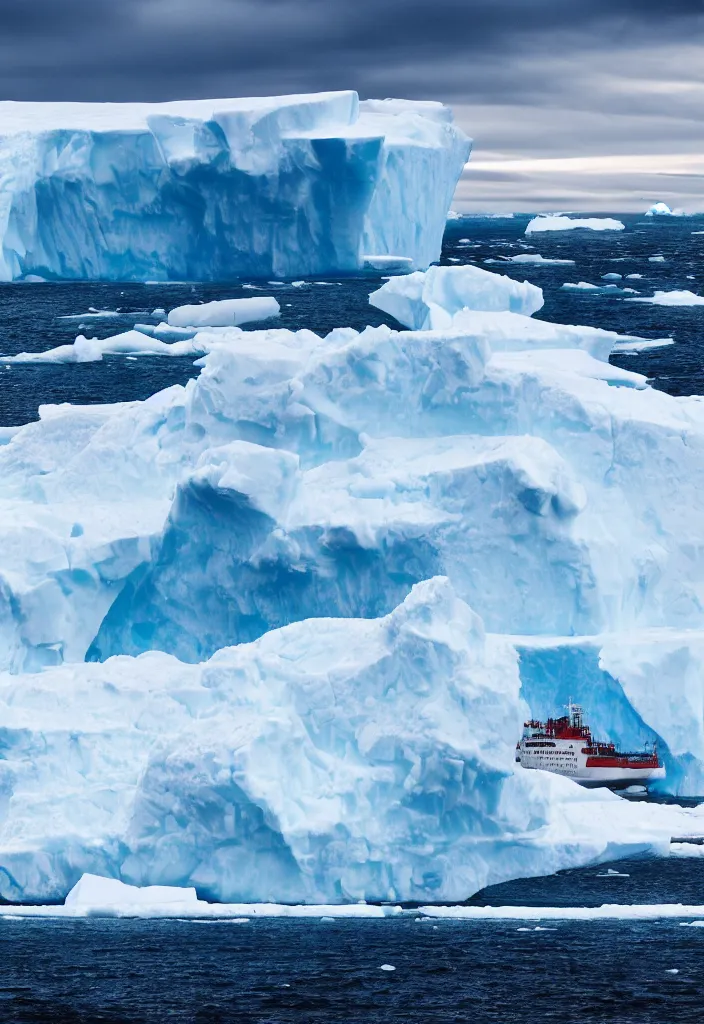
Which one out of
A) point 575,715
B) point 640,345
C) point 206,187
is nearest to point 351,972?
point 575,715

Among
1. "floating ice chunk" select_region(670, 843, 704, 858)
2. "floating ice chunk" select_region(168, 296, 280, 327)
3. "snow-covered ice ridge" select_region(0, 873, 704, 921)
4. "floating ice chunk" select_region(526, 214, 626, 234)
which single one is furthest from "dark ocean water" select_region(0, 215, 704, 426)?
"floating ice chunk" select_region(526, 214, 626, 234)

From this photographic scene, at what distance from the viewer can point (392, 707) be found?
14.8m

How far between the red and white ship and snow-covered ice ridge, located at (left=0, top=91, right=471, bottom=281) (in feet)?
84.3

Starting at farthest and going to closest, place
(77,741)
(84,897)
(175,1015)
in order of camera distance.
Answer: (77,741) → (84,897) → (175,1015)

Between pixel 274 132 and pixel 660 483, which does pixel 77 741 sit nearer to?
pixel 660 483

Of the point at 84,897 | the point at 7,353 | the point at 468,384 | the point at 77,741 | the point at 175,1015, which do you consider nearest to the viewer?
the point at 175,1015

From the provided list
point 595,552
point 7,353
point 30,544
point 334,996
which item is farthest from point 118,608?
point 7,353

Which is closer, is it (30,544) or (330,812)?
(330,812)

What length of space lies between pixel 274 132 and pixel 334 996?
1234 inches

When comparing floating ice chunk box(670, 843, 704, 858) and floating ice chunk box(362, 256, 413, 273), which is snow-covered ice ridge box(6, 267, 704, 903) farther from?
floating ice chunk box(362, 256, 413, 273)

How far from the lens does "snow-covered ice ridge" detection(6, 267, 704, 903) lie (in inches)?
569

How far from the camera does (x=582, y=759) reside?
57.2 feet

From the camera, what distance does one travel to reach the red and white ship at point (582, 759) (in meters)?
17.4

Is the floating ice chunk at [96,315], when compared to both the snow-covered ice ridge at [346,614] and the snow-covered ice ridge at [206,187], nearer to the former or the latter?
the snow-covered ice ridge at [206,187]
